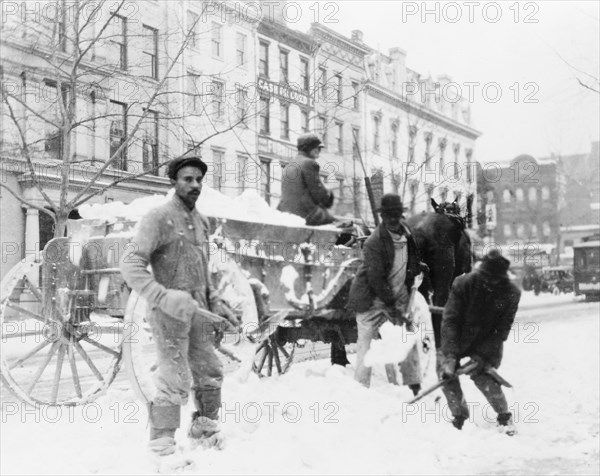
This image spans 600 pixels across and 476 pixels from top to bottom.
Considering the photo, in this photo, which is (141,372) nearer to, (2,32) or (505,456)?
(505,456)

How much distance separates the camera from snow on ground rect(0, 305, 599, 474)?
4340 mm

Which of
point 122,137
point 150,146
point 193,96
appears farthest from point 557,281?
point 122,137

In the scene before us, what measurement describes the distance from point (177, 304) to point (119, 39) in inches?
251

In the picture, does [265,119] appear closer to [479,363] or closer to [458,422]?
[479,363]

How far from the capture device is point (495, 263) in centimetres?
500

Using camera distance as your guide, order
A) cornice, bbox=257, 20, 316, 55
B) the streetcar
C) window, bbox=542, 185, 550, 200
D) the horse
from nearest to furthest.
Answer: the horse
cornice, bbox=257, 20, 316, 55
the streetcar
window, bbox=542, 185, 550, 200

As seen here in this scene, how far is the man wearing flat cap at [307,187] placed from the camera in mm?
6328

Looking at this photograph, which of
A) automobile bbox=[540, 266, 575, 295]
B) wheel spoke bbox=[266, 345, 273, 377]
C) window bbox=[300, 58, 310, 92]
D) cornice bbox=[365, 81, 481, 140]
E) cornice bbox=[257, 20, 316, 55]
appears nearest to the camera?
wheel spoke bbox=[266, 345, 273, 377]

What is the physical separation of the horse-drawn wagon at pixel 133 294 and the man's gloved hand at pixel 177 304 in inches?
31.0

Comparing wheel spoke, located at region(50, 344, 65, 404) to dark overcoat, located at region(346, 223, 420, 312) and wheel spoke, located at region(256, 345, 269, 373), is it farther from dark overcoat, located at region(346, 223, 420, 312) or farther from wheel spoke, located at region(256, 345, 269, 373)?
dark overcoat, located at region(346, 223, 420, 312)

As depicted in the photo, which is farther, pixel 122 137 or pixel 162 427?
pixel 122 137

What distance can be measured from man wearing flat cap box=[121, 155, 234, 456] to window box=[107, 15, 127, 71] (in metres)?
4.19

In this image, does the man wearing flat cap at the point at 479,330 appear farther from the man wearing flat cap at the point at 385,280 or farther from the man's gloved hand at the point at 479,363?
the man wearing flat cap at the point at 385,280

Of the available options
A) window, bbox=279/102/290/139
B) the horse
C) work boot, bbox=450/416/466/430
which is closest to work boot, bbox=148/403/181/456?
work boot, bbox=450/416/466/430
